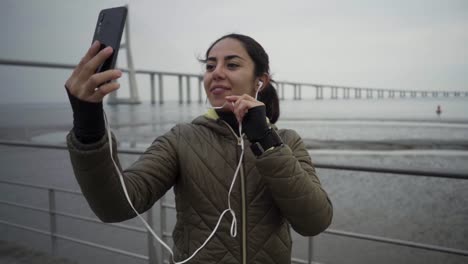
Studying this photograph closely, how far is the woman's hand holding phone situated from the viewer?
66 cm

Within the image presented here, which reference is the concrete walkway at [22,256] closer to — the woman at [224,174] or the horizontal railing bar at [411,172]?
the woman at [224,174]

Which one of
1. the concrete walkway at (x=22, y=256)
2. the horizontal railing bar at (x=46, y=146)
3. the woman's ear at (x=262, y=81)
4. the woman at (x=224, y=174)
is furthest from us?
the concrete walkway at (x=22, y=256)

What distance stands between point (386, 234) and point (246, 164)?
2902 mm

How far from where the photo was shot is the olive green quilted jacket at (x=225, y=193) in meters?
0.86

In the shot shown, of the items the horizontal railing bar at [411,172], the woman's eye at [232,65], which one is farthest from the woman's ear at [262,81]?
the horizontal railing bar at [411,172]

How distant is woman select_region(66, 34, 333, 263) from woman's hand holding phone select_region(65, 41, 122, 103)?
41mm

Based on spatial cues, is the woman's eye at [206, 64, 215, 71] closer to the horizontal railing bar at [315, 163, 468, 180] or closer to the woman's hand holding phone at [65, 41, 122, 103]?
the woman's hand holding phone at [65, 41, 122, 103]

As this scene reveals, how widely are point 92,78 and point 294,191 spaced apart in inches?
22.2

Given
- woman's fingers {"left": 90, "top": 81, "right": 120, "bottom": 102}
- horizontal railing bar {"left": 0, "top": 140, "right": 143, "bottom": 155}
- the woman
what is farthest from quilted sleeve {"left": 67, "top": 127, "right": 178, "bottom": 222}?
horizontal railing bar {"left": 0, "top": 140, "right": 143, "bottom": 155}

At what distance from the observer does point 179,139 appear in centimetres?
104

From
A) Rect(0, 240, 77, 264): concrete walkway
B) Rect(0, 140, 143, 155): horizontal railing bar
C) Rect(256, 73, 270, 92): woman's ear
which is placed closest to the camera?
Rect(256, 73, 270, 92): woman's ear

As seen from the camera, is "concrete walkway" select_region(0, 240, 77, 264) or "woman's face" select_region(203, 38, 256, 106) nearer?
"woman's face" select_region(203, 38, 256, 106)

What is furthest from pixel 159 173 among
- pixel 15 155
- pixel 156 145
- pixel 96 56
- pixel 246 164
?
pixel 15 155

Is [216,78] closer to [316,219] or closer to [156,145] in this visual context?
[156,145]
